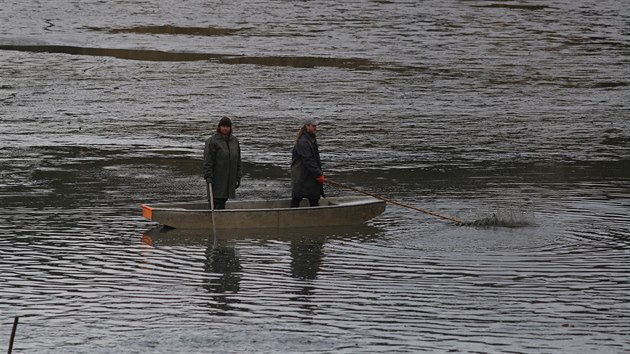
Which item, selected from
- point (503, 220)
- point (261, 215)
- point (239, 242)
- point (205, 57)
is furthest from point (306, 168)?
point (205, 57)

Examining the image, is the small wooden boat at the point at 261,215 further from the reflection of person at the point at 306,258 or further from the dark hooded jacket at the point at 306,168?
the reflection of person at the point at 306,258

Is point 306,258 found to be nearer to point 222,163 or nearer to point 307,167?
point 307,167

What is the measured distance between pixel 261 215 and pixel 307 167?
0.97m

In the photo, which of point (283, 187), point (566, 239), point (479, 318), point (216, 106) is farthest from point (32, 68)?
point (479, 318)

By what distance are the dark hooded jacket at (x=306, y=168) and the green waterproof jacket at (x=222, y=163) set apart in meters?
0.79

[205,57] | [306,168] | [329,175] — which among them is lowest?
[329,175]

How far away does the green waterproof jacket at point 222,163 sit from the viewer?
61.7 ft

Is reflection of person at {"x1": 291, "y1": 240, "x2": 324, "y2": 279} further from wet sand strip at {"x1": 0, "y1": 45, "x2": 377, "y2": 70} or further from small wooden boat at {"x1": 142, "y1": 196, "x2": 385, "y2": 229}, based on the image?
wet sand strip at {"x1": 0, "y1": 45, "x2": 377, "y2": 70}

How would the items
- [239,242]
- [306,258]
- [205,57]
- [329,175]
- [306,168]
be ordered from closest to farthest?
[306,258] → [239,242] → [306,168] → [329,175] → [205,57]

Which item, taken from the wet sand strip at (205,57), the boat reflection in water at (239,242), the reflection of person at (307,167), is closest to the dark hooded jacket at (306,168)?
the reflection of person at (307,167)

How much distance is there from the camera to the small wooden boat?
722 inches

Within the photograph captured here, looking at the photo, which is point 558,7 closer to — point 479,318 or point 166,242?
point 166,242

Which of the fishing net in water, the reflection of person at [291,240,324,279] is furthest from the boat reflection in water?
the fishing net in water

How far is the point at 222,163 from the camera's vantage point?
1888cm
